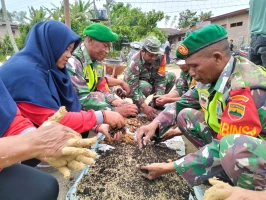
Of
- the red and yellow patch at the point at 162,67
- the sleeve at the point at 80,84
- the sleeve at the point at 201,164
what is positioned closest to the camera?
the sleeve at the point at 201,164

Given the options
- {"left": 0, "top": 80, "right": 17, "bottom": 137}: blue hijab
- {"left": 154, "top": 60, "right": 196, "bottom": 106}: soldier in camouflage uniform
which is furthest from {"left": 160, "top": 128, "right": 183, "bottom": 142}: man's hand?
{"left": 0, "top": 80, "right": 17, "bottom": 137}: blue hijab

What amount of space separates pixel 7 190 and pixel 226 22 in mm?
23273

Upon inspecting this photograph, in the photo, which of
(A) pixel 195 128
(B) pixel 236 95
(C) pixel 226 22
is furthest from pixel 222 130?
(C) pixel 226 22

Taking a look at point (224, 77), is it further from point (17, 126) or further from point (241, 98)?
point (17, 126)

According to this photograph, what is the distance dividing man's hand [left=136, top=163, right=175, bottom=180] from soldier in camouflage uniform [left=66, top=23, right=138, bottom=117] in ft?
3.27

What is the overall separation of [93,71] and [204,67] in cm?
197

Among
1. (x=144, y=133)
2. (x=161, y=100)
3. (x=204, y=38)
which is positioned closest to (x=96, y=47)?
(x=161, y=100)

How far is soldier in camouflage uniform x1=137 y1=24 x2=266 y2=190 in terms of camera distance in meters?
1.34

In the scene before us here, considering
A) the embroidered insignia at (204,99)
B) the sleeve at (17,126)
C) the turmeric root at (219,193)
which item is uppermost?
the sleeve at (17,126)

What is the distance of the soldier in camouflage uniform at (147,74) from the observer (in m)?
3.86

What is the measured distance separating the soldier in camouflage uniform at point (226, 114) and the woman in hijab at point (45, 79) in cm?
74

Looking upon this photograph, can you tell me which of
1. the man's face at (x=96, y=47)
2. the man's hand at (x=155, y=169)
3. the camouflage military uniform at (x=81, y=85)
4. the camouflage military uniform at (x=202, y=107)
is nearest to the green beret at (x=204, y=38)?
the camouflage military uniform at (x=202, y=107)

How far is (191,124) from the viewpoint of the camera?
2.17 meters

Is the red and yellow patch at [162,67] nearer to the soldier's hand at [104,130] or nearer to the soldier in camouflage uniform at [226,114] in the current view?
the soldier's hand at [104,130]
